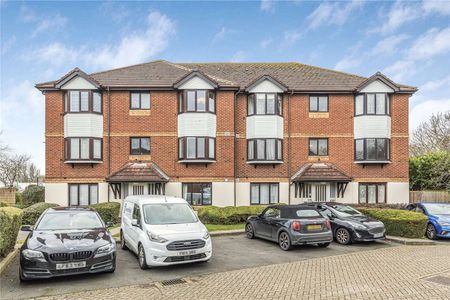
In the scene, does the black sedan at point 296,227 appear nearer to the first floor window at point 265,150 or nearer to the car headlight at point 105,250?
the car headlight at point 105,250

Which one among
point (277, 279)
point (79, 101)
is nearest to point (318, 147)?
point (277, 279)

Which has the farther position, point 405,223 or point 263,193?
point 263,193

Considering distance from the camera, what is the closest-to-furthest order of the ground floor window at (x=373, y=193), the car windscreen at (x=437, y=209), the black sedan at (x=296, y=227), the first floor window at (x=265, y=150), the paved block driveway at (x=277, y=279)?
1. the paved block driveway at (x=277, y=279)
2. the black sedan at (x=296, y=227)
3. the car windscreen at (x=437, y=209)
4. the first floor window at (x=265, y=150)
5. the ground floor window at (x=373, y=193)

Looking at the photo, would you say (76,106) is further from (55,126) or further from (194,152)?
(194,152)

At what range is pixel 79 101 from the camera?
19.2 metres

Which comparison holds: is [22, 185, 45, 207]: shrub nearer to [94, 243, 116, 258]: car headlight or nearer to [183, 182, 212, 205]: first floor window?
[183, 182, 212, 205]: first floor window

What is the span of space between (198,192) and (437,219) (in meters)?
12.3

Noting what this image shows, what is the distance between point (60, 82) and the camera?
1894 centimetres

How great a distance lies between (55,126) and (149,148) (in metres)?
5.76

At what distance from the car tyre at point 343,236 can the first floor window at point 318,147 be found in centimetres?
936

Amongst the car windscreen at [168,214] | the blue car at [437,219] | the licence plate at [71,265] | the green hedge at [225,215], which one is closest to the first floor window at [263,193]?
the green hedge at [225,215]

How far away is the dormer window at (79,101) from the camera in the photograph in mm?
19156

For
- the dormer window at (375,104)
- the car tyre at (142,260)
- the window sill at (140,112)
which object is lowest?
the car tyre at (142,260)

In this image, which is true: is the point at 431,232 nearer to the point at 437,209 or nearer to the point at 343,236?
the point at 437,209
